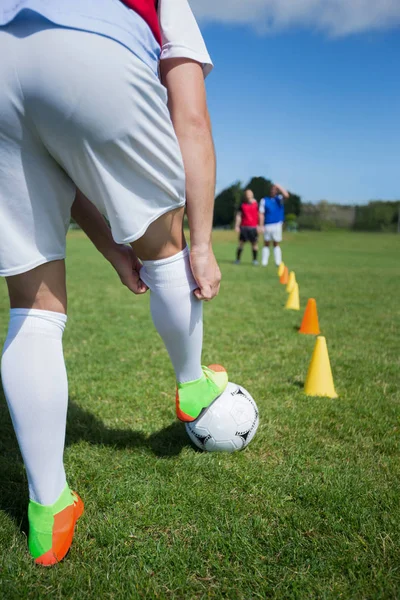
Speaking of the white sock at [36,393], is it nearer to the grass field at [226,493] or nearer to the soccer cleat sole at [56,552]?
the soccer cleat sole at [56,552]

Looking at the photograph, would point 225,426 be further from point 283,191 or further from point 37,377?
point 283,191

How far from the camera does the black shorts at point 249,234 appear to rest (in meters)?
14.3

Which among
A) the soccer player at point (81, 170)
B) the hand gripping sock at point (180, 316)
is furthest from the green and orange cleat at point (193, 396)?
the soccer player at point (81, 170)

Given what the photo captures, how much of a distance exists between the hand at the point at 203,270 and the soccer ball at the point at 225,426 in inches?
27.1

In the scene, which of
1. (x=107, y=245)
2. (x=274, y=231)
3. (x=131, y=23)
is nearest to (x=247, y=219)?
(x=274, y=231)

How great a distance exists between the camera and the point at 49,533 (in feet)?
4.93

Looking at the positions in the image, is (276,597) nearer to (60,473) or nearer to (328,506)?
(328,506)

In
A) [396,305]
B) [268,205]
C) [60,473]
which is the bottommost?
[396,305]

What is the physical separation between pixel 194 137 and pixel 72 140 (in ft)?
1.44

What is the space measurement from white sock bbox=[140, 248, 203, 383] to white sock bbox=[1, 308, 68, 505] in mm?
374

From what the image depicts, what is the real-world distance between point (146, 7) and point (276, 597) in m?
1.81

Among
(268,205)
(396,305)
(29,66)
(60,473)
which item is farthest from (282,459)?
(268,205)

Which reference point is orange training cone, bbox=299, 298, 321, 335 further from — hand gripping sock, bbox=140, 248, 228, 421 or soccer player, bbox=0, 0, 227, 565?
soccer player, bbox=0, 0, 227, 565

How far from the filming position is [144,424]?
260cm
